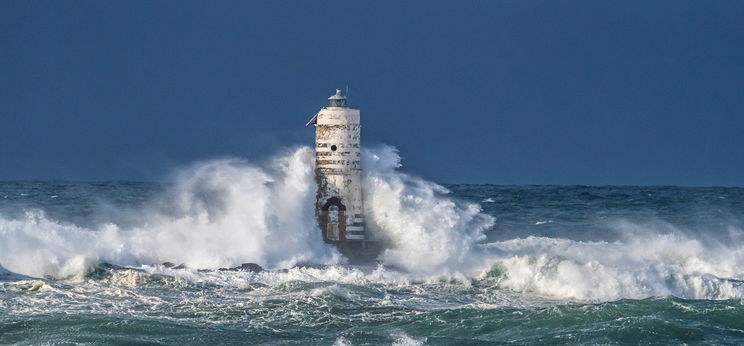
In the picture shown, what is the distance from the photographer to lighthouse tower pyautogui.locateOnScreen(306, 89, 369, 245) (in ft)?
84.4

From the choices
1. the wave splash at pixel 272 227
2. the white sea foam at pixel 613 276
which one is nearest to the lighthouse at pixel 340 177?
the wave splash at pixel 272 227

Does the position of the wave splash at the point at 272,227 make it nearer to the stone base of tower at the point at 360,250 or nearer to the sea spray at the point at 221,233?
the sea spray at the point at 221,233

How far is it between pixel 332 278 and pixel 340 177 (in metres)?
3.28

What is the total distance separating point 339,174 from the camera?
26141mm

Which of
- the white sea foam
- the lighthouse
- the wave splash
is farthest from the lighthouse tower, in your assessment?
the white sea foam

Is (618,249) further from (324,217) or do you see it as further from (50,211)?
(50,211)

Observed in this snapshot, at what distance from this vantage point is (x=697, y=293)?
2283cm

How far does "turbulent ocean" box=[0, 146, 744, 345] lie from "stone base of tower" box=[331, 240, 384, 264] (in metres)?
0.27

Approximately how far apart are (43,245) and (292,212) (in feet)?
17.8

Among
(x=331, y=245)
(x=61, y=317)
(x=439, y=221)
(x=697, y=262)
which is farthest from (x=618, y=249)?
(x=61, y=317)

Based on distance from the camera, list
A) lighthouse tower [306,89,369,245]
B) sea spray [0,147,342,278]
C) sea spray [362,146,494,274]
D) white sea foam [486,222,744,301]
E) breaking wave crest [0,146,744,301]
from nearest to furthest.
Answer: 1. white sea foam [486,222,744,301]
2. breaking wave crest [0,146,744,301]
3. sea spray [0,147,342,278]
4. lighthouse tower [306,89,369,245]
5. sea spray [362,146,494,274]

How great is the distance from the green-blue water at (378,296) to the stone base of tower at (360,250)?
3.28 ft

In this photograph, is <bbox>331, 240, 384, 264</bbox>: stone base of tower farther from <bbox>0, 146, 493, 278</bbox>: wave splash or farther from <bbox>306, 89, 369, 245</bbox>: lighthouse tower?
<bbox>0, 146, 493, 278</bbox>: wave splash

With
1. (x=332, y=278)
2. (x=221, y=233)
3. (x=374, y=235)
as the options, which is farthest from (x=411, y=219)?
(x=221, y=233)
